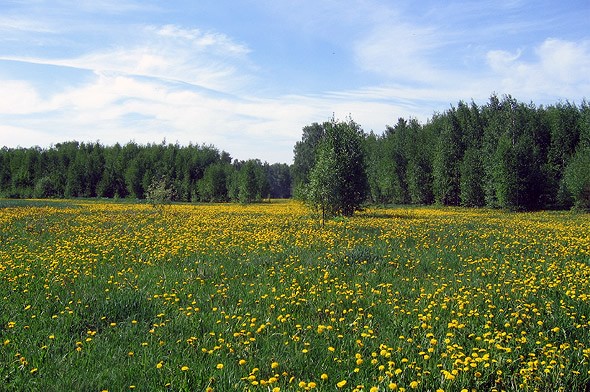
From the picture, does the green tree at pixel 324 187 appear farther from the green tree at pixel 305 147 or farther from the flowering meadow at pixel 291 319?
the green tree at pixel 305 147

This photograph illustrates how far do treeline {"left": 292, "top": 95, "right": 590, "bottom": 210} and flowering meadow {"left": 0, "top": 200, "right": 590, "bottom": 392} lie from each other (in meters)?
23.3

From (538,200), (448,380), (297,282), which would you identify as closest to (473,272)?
(297,282)

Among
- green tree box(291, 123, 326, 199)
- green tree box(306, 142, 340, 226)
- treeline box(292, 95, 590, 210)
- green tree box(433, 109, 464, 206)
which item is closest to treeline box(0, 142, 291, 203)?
green tree box(291, 123, 326, 199)

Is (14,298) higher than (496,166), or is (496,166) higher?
(496,166)

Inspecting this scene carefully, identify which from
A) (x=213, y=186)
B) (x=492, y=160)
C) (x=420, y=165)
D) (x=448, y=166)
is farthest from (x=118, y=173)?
(x=492, y=160)

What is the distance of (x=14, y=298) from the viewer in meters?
6.74

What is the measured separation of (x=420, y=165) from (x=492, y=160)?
12.2m

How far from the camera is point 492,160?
42.1 m

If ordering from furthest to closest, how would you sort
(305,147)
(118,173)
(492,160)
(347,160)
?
(305,147)
(118,173)
(492,160)
(347,160)

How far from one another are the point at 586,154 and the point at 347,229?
29.7 m

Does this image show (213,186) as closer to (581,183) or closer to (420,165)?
(420,165)

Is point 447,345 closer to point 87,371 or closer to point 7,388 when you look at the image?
point 87,371

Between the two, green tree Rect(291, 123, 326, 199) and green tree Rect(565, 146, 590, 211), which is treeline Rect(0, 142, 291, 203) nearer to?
green tree Rect(291, 123, 326, 199)

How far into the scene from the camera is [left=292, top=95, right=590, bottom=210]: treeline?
39094mm
